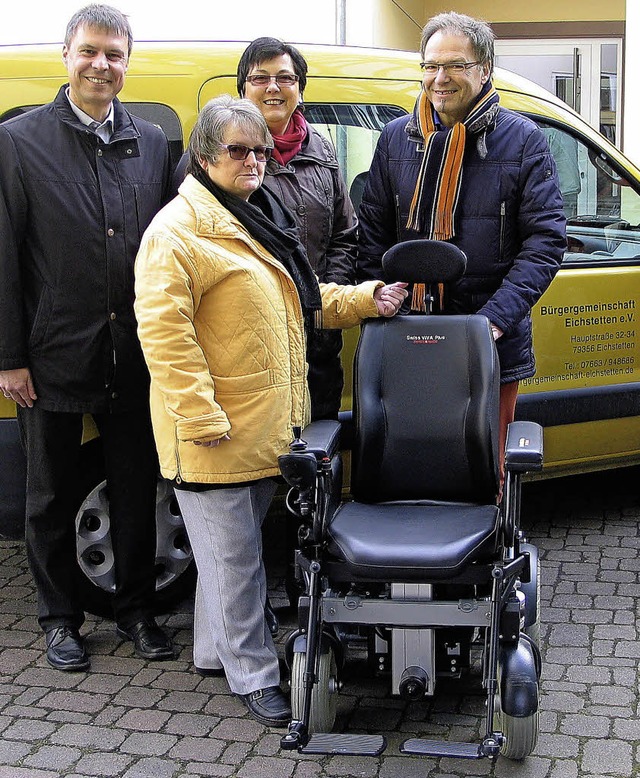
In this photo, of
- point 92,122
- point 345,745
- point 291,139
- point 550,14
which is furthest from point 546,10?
point 345,745

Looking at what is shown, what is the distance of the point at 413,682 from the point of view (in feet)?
11.1

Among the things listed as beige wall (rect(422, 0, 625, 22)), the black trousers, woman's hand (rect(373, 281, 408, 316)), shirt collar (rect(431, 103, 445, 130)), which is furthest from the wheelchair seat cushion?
beige wall (rect(422, 0, 625, 22))

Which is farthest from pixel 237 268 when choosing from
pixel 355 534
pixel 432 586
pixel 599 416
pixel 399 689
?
pixel 599 416

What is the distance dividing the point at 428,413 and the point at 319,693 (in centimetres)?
96

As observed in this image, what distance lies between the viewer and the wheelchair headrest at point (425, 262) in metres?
3.78

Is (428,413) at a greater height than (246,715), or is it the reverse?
(428,413)

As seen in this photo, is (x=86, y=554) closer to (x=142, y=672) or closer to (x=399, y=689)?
(x=142, y=672)

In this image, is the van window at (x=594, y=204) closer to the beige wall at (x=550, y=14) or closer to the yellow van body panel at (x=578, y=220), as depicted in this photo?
the yellow van body panel at (x=578, y=220)

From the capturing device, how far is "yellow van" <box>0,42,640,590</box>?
4.26 metres

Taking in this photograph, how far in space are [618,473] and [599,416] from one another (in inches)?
44.5

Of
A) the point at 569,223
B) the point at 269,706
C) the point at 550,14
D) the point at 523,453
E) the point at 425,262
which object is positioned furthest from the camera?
the point at 550,14

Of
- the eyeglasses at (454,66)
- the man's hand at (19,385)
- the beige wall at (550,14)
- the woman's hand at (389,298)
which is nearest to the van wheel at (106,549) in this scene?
the man's hand at (19,385)

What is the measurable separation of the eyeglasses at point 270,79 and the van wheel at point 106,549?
1375 millimetres

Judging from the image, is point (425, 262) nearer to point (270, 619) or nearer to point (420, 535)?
point (420, 535)
